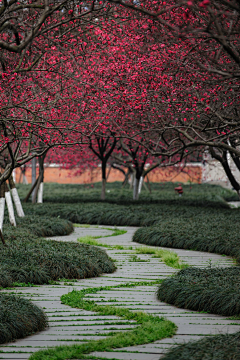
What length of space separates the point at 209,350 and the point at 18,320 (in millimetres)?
1820

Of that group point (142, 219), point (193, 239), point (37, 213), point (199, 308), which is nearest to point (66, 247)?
point (193, 239)

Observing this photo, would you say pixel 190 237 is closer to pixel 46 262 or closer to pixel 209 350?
pixel 46 262

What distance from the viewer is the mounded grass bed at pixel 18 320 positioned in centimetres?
435

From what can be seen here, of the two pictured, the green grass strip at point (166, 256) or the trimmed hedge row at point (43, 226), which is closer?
the green grass strip at point (166, 256)

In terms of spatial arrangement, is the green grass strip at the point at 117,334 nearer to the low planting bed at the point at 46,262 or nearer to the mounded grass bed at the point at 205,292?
the mounded grass bed at the point at 205,292

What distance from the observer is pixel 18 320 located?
4.48m

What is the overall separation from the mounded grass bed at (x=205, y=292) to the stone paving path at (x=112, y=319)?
12 centimetres

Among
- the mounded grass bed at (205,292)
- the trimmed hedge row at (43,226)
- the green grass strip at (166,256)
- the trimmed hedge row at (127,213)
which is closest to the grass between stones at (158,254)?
the green grass strip at (166,256)

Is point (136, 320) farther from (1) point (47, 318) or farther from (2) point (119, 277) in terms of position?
(2) point (119, 277)

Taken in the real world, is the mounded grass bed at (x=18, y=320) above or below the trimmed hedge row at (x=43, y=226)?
below

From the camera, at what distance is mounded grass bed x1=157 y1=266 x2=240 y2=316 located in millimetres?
5293

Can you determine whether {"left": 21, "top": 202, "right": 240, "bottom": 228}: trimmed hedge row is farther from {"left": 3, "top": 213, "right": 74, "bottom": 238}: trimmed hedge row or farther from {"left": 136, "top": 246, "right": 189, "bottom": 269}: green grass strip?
{"left": 136, "top": 246, "right": 189, "bottom": 269}: green grass strip

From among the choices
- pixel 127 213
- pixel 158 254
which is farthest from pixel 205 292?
pixel 127 213

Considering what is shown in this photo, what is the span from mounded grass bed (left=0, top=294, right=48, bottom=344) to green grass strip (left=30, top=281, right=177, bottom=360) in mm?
577
